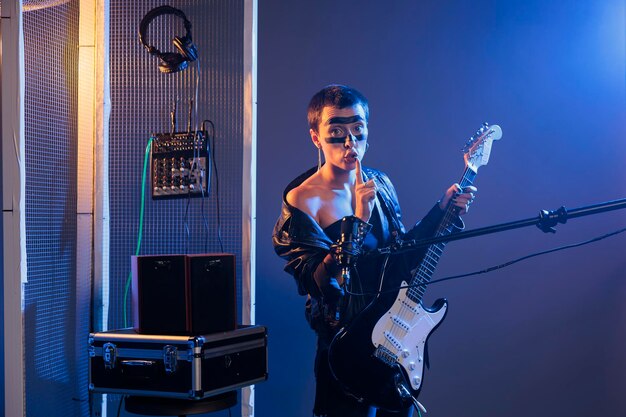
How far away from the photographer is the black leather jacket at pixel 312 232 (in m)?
3.00

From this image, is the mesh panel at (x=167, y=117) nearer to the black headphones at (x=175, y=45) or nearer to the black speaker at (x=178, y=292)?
the black headphones at (x=175, y=45)

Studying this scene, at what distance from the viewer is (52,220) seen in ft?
10.4

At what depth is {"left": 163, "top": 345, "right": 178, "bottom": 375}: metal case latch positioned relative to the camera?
2686 millimetres

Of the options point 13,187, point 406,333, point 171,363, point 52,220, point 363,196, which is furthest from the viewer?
point 52,220

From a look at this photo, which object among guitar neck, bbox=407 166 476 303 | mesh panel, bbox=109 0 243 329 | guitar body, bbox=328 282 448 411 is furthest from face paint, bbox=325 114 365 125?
guitar body, bbox=328 282 448 411

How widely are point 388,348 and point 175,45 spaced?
5.87ft

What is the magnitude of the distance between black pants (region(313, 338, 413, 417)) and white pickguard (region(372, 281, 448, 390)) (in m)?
0.21

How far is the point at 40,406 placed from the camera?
3057mm

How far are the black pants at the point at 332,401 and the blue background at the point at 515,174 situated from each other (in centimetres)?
33

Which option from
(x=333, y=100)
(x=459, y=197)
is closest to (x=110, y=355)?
(x=333, y=100)

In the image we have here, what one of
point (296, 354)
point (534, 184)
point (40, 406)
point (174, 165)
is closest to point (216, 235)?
point (174, 165)

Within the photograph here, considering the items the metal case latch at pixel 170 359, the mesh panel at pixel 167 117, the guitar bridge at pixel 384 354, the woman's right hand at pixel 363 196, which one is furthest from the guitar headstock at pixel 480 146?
the metal case latch at pixel 170 359

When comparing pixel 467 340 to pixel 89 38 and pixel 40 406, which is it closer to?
pixel 40 406

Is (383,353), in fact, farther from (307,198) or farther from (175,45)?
(175,45)
